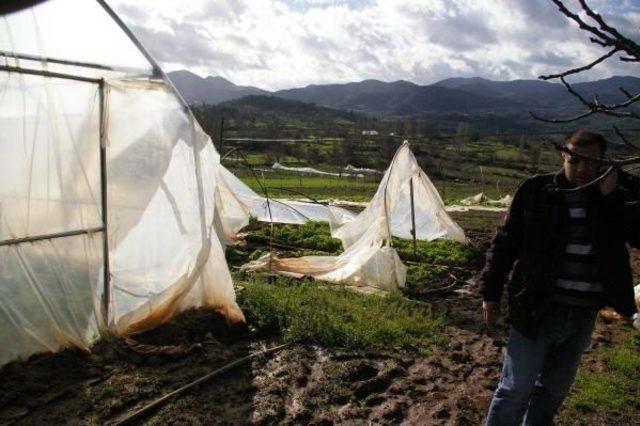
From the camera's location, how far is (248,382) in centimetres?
→ 506

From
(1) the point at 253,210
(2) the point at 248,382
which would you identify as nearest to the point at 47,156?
(2) the point at 248,382

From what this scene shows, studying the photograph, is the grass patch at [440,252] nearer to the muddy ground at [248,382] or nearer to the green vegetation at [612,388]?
the muddy ground at [248,382]

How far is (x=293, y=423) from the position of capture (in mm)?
4414

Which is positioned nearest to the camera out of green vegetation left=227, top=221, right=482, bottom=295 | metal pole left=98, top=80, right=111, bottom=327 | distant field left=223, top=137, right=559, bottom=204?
metal pole left=98, top=80, right=111, bottom=327

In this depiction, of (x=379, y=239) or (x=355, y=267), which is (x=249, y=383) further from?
(x=379, y=239)

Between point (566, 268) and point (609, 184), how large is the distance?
1.70ft

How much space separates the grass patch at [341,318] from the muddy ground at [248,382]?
0.58 ft

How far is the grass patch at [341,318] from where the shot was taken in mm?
6023

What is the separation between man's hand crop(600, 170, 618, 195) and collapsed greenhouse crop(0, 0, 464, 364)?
13.9 ft

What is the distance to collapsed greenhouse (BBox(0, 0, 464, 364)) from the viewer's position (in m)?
5.05

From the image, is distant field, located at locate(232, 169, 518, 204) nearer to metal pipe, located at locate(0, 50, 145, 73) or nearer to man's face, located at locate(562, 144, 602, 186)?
metal pipe, located at locate(0, 50, 145, 73)

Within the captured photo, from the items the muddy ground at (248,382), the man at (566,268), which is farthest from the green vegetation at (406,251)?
the man at (566,268)

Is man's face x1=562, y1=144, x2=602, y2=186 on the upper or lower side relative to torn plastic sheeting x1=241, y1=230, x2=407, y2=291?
upper

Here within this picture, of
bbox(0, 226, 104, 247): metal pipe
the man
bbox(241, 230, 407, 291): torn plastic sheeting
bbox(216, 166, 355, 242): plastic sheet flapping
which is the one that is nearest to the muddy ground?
bbox(0, 226, 104, 247): metal pipe
